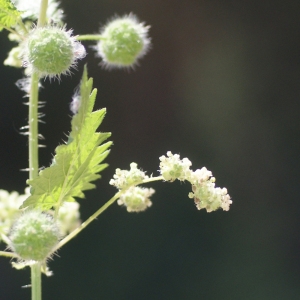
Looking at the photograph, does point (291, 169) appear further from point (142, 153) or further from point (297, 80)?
point (142, 153)

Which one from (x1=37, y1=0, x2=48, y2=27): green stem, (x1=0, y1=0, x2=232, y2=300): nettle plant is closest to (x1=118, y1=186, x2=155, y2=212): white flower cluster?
(x1=0, y1=0, x2=232, y2=300): nettle plant

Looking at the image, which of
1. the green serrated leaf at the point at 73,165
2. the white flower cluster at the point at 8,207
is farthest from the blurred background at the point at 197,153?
the green serrated leaf at the point at 73,165

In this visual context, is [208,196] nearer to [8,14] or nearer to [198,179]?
[198,179]

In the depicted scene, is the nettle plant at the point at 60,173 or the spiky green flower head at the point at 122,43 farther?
the spiky green flower head at the point at 122,43

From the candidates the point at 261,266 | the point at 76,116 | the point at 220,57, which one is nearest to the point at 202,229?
the point at 261,266

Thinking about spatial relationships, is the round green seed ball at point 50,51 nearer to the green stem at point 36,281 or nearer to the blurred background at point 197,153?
the green stem at point 36,281

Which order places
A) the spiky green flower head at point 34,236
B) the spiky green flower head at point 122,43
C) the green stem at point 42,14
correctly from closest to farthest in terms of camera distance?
the spiky green flower head at point 34,236, the green stem at point 42,14, the spiky green flower head at point 122,43

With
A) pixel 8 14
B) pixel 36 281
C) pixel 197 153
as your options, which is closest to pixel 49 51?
pixel 8 14
